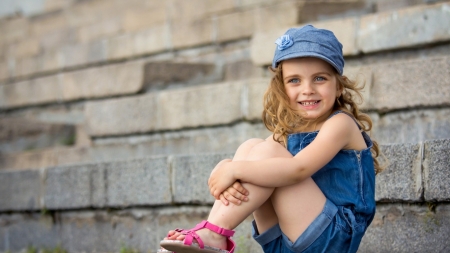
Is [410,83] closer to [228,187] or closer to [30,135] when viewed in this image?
[228,187]

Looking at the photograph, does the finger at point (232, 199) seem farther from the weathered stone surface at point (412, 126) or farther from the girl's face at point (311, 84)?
the weathered stone surface at point (412, 126)

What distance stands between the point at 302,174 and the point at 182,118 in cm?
249

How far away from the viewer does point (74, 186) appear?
4961 millimetres

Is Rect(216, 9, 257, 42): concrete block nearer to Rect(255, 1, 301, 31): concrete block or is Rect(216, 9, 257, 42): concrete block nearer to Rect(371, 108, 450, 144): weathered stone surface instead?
Rect(255, 1, 301, 31): concrete block

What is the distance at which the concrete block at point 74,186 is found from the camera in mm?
4816

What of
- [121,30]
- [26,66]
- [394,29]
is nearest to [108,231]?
[394,29]

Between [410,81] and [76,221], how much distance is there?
8.55 ft

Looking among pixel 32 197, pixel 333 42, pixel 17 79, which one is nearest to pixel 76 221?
pixel 32 197

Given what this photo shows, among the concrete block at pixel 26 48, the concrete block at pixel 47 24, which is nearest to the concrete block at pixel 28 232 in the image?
the concrete block at pixel 26 48

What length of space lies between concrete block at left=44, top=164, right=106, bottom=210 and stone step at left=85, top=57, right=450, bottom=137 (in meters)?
Answer: 0.72

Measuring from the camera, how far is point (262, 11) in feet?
19.4

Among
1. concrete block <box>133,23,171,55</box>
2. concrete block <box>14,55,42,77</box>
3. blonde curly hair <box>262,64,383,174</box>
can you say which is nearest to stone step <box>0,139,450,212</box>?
blonde curly hair <box>262,64,383,174</box>

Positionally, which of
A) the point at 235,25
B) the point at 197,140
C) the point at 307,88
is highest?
the point at 307,88

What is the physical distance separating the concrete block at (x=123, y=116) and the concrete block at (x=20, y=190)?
28.6 inches
